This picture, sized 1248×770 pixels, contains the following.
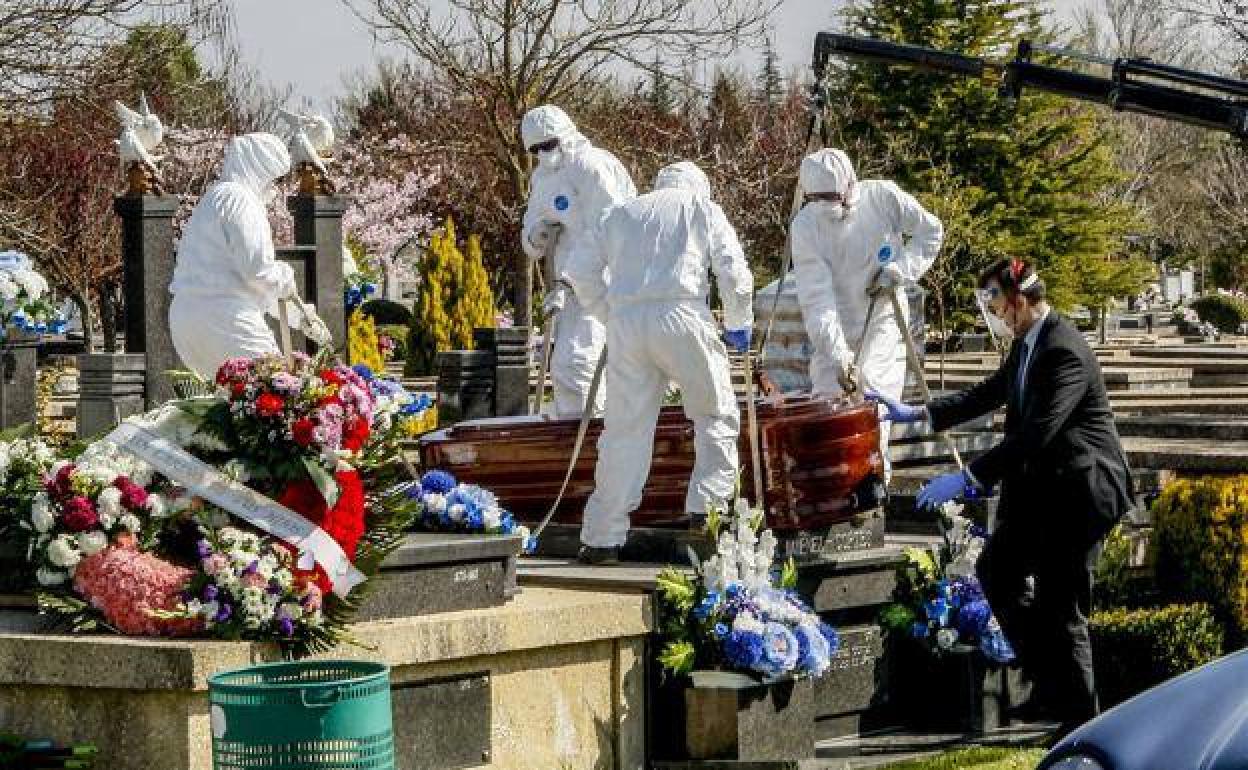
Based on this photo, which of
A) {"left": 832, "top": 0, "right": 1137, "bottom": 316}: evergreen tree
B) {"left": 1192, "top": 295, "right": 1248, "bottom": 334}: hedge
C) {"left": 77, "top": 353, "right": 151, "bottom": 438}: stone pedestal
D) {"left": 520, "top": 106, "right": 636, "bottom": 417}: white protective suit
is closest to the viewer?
{"left": 520, "top": 106, "right": 636, "bottom": 417}: white protective suit

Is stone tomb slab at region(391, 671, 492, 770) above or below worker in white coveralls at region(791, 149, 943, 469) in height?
below

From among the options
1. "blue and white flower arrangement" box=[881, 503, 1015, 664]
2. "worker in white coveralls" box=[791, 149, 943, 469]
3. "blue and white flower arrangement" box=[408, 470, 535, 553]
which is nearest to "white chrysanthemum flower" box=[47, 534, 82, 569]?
"blue and white flower arrangement" box=[408, 470, 535, 553]

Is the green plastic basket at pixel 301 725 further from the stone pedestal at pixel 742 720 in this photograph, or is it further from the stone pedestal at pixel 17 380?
the stone pedestal at pixel 17 380

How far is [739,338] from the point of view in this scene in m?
10.7

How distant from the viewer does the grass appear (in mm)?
9305

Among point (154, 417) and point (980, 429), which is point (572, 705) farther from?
point (980, 429)

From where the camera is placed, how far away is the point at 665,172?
11.0 metres

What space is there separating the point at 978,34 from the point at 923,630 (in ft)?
104

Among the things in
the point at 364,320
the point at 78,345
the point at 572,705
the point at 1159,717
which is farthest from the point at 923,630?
the point at 78,345

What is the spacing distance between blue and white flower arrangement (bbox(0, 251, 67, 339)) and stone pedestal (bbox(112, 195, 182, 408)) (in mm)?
739

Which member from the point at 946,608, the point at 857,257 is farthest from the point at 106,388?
the point at 946,608

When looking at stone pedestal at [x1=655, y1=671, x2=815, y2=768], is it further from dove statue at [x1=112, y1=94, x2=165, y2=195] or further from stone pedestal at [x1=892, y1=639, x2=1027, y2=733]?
dove statue at [x1=112, y1=94, x2=165, y2=195]

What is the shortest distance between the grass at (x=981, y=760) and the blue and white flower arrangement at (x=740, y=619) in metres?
0.57

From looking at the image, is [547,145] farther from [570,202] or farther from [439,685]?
[439,685]
